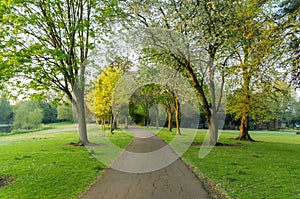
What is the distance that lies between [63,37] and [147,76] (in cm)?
645

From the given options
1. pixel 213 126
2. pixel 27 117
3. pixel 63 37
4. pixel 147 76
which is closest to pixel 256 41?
pixel 213 126

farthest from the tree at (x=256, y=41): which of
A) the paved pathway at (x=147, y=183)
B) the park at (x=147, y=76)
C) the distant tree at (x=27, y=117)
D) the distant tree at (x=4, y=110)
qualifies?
the distant tree at (x=4, y=110)

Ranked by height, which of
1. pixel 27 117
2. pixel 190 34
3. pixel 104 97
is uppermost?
pixel 190 34

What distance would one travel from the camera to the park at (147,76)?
24.9 ft

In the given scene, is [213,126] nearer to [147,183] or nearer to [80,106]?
[80,106]

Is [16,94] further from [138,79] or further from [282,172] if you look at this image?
[282,172]

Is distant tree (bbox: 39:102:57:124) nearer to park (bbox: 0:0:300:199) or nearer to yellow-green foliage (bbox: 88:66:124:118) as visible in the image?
yellow-green foliage (bbox: 88:66:124:118)

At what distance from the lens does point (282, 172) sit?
357 inches

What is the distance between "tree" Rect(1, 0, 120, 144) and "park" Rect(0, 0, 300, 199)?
8 cm

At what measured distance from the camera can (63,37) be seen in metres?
17.0

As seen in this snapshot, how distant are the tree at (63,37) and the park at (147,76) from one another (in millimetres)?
82

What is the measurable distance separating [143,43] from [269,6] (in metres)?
10.3

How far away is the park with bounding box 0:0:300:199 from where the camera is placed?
7.60 meters

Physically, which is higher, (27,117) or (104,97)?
(104,97)
